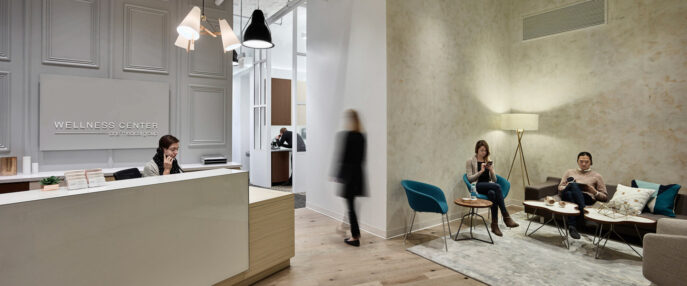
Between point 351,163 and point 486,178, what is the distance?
2.24m

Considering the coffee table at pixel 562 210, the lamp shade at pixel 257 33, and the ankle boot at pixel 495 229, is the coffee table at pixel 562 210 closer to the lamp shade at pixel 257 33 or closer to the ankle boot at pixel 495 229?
the ankle boot at pixel 495 229

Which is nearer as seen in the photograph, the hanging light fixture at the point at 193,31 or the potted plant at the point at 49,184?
the potted plant at the point at 49,184

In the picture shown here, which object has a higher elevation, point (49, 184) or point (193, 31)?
point (193, 31)

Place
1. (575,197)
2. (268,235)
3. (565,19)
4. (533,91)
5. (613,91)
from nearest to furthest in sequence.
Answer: (268,235) < (575,197) < (613,91) < (565,19) < (533,91)

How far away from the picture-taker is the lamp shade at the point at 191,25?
9.09 feet

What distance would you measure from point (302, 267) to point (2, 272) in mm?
2292

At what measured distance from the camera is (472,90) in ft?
18.4

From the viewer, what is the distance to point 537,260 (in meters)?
3.64

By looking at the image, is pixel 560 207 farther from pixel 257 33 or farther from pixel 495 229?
pixel 257 33

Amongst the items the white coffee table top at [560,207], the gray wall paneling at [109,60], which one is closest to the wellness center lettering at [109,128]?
the gray wall paneling at [109,60]

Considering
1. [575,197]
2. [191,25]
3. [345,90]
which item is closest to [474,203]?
[575,197]

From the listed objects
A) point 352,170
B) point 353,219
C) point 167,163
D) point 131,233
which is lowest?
point 353,219

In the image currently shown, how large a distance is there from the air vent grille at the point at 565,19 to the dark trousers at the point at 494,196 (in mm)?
3134

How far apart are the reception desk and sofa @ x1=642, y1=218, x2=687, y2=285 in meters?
3.27
